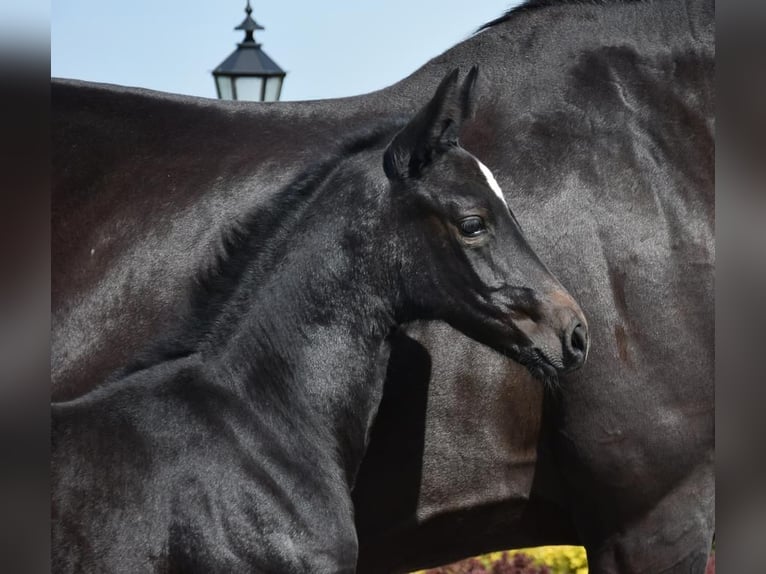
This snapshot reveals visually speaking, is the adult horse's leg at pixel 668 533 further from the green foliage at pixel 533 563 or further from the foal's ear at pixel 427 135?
the green foliage at pixel 533 563

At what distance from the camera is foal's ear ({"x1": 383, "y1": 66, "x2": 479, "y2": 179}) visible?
2830mm

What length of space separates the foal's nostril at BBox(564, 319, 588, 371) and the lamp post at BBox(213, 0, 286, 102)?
13.5 feet

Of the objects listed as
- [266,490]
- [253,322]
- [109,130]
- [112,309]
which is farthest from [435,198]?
[109,130]

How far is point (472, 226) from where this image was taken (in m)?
2.79

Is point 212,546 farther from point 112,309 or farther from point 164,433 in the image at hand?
point 112,309

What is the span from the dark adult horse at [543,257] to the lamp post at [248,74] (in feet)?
9.72

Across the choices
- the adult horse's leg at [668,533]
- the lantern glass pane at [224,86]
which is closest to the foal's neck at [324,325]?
the adult horse's leg at [668,533]

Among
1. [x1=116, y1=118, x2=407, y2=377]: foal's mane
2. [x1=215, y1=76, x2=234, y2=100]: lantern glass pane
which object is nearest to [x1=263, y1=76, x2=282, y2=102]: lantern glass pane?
[x1=215, y1=76, x2=234, y2=100]: lantern glass pane

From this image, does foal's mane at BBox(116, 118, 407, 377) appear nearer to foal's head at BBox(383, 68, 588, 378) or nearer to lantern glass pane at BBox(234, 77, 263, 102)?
foal's head at BBox(383, 68, 588, 378)

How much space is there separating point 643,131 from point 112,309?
5.64 feet

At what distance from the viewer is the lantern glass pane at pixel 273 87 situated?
6.74 metres

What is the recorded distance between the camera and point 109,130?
142 inches

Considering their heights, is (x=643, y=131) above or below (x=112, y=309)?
above

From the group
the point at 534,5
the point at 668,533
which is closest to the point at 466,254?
the point at 668,533
